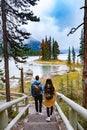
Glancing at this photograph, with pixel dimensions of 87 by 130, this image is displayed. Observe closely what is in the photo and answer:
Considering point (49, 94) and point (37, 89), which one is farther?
point (37, 89)

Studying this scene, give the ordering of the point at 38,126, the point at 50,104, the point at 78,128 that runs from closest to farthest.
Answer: the point at 78,128
the point at 38,126
the point at 50,104

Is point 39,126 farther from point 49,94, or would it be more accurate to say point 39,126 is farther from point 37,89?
point 37,89

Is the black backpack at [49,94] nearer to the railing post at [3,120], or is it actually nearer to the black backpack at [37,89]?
the black backpack at [37,89]

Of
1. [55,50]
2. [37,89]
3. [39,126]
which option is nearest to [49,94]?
[37,89]

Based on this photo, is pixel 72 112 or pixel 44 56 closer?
pixel 72 112

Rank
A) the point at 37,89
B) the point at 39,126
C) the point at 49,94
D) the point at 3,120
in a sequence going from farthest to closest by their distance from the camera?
the point at 37,89, the point at 49,94, the point at 39,126, the point at 3,120

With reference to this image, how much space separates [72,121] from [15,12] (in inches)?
631

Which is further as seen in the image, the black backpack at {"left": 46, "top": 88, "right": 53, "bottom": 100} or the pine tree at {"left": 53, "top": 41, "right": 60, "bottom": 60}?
the pine tree at {"left": 53, "top": 41, "right": 60, "bottom": 60}

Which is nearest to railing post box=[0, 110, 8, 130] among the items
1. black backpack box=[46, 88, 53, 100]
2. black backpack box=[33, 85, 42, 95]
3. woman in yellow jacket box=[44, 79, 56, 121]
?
Result: woman in yellow jacket box=[44, 79, 56, 121]

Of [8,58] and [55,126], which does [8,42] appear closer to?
[8,58]

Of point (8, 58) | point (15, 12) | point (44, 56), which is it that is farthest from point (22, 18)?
point (44, 56)

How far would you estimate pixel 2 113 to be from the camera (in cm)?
532

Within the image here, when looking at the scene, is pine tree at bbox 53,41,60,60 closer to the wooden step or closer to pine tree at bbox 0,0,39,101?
pine tree at bbox 0,0,39,101

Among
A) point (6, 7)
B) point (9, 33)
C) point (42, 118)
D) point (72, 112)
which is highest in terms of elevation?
point (6, 7)
